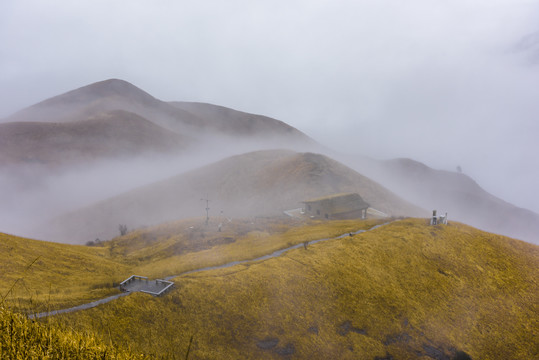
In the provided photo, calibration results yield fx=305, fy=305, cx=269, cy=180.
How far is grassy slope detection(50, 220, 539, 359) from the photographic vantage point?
18.0 meters

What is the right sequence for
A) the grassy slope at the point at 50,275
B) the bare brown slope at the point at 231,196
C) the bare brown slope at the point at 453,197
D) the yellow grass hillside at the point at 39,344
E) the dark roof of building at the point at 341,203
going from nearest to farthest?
the yellow grass hillside at the point at 39,344 → the grassy slope at the point at 50,275 → the dark roof of building at the point at 341,203 → the bare brown slope at the point at 231,196 → the bare brown slope at the point at 453,197

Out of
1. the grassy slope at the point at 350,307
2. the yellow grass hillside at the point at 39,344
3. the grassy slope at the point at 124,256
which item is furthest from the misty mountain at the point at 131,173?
the yellow grass hillside at the point at 39,344

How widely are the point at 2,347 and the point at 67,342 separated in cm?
106

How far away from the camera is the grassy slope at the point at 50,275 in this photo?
1725cm

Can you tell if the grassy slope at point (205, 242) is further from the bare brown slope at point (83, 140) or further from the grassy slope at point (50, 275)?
the bare brown slope at point (83, 140)

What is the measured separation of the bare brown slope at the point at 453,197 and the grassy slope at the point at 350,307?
99.5 metres

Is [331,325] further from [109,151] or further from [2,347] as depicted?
[109,151]

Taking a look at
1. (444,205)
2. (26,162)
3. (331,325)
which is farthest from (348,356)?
(26,162)

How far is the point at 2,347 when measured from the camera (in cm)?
572

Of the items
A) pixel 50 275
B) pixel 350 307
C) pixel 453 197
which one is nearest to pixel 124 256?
pixel 50 275

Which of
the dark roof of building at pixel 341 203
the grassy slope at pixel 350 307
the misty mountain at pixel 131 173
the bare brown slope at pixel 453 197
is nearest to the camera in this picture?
the grassy slope at pixel 350 307

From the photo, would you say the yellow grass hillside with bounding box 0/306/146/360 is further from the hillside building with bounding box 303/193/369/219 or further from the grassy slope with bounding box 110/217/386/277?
the hillside building with bounding box 303/193/369/219

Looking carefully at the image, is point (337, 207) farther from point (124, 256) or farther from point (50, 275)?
point (50, 275)

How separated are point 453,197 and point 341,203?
362 feet
